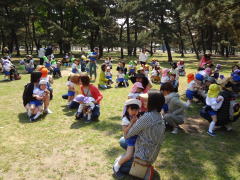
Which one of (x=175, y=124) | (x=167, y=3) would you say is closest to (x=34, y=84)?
(x=175, y=124)

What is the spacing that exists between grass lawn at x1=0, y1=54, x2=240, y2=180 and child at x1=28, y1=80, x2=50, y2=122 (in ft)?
0.77

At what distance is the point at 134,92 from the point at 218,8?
29.2ft

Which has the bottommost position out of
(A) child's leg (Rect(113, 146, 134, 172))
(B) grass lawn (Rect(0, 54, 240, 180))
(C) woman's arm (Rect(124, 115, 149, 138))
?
(B) grass lawn (Rect(0, 54, 240, 180))

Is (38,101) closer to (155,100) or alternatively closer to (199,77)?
(155,100)

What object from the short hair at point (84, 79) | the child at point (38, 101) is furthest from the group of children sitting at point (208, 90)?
the child at point (38, 101)

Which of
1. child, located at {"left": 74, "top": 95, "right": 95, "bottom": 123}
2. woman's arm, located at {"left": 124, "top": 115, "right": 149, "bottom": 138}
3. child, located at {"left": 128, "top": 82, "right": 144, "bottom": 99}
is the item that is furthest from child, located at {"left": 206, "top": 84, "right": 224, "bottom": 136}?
child, located at {"left": 74, "top": 95, "right": 95, "bottom": 123}

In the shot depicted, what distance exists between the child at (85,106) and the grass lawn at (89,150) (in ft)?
1.08

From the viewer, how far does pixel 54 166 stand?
14.2ft

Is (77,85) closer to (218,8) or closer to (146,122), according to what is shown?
(146,122)

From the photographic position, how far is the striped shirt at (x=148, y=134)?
3438 millimetres

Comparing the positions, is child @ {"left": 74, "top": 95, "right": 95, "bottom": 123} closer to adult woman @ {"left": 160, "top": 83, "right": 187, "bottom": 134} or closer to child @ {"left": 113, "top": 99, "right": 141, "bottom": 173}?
adult woman @ {"left": 160, "top": 83, "right": 187, "bottom": 134}

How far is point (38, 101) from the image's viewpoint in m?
6.93

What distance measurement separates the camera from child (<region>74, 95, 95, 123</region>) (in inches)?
256

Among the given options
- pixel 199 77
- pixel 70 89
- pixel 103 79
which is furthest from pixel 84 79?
pixel 103 79
